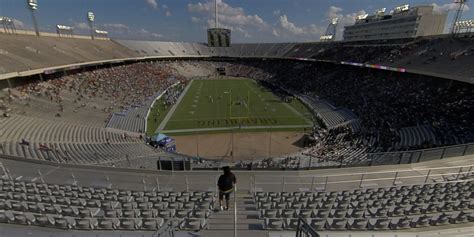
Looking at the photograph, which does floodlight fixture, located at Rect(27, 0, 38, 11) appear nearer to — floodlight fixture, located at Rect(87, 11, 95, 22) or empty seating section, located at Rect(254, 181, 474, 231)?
floodlight fixture, located at Rect(87, 11, 95, 22)

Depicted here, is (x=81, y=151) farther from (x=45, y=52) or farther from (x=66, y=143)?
(x=45, y=52)

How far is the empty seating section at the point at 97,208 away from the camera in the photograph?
7.06 metres

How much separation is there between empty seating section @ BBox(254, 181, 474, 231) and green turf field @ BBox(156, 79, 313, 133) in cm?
2441

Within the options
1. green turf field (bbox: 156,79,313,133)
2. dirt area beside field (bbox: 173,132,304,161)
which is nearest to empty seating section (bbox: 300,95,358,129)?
green turf field (bbox: 156,79,313,133)

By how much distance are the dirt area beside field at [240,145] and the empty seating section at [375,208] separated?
1631cm

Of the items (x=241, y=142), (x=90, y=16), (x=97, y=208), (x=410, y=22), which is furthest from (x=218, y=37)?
(x=97, y=208)

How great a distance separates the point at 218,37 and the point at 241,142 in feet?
220

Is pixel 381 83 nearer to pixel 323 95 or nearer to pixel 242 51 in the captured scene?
pixel 323 95

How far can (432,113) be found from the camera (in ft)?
93.1

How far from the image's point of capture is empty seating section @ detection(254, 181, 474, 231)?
7142 mm

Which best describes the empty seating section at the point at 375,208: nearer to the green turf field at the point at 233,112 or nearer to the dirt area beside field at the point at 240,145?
the dirt area beside field at the point at 240,145

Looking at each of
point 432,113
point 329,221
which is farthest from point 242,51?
point 329,221

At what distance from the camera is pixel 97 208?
850cm

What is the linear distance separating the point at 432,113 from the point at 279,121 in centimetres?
1758
